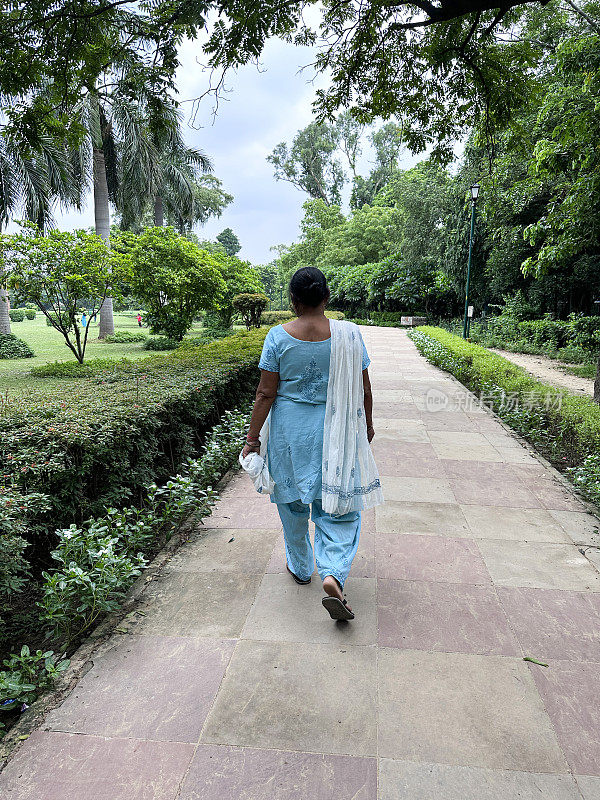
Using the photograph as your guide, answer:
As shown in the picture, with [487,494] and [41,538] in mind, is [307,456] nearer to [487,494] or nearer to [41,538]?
[41,538]

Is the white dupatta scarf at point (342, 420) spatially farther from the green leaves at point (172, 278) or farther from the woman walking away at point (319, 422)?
the green leaves at point (172, 278)

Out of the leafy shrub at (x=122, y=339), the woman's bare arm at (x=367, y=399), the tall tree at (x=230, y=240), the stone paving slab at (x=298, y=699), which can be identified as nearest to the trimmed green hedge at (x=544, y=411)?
the woman's bare arm at (x=367, y=399)

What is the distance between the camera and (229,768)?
1.68 m

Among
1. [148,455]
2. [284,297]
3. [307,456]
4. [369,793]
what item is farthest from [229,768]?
[284,297]

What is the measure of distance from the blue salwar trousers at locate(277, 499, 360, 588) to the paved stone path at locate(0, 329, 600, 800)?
170mm

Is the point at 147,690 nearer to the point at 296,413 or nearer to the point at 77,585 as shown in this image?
the point at 77,585

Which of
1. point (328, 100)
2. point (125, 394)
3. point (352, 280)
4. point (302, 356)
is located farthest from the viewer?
point (352, 280)

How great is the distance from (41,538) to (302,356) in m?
1.84

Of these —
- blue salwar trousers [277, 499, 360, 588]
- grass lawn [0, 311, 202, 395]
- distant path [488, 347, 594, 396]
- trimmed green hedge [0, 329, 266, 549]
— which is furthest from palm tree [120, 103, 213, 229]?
blue salwar trousers [277, 499, 360, 588]

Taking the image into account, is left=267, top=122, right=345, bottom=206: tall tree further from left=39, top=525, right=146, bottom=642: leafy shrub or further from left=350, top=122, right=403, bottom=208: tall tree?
left=39, top=525, right=146, bottom=642: leafy shrub

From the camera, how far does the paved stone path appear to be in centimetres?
165

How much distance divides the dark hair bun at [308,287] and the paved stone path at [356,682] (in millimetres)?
1549

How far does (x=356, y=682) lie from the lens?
2068mm

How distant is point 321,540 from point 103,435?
4.85 feet
